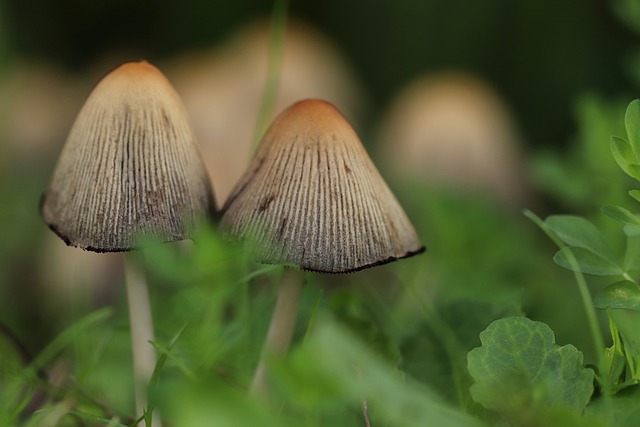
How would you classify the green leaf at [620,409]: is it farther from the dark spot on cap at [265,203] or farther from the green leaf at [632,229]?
the dark spot on cap at [265,203]

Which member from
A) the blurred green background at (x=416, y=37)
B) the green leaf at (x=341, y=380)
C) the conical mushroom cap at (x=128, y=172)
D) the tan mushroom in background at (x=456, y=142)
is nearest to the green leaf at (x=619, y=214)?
the green leaf at (x=341, y=380)

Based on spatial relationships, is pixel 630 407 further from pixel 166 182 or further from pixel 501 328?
pixel 166 182

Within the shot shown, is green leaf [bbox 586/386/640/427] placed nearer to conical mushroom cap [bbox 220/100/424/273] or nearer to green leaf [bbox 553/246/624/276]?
green leaf [bbox 553/246/624/276]

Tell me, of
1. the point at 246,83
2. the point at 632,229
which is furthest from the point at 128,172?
the point at 246,83

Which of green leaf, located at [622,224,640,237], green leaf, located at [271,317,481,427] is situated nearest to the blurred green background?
green leaf, located at [622,224,640,237]

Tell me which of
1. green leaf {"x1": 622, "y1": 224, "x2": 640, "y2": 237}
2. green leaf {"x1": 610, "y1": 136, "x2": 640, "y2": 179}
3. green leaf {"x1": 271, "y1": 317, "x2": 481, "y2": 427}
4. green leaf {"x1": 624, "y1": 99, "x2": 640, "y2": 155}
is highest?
green leaf {"x1": 624, "y1": 99, "x2": 640, "y2": 155}

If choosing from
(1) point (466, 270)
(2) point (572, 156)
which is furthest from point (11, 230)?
(2) point (572, 156)

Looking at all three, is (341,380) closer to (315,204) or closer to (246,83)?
(315,204)
